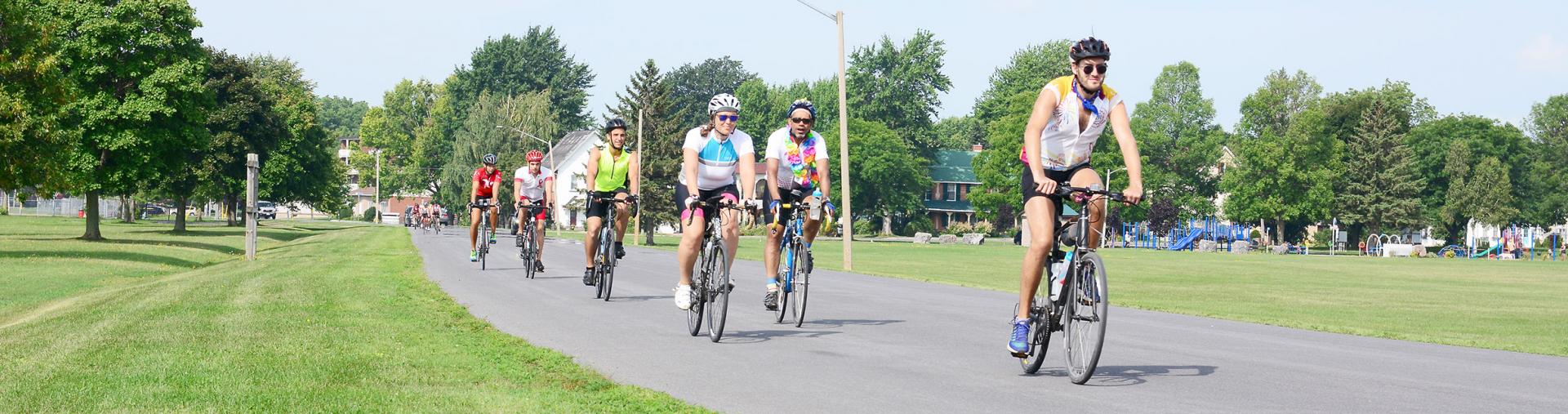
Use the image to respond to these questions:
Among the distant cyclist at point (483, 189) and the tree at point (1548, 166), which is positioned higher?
the tree at point (1548, 166)

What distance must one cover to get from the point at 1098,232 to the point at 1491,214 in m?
100.0

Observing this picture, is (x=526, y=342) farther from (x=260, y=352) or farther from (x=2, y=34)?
(x=2, y=34)

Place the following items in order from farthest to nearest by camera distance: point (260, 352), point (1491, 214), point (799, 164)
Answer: point (1491, 214) < point (799, 164) < point (260, 352)

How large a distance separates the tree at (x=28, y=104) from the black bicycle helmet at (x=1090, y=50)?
3297cm

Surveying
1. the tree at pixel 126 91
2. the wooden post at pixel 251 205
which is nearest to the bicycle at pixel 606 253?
the wooden post at pixel 251 205

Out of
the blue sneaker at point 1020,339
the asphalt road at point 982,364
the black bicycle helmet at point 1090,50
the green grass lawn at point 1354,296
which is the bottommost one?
the green grass lawn at point 1354,296

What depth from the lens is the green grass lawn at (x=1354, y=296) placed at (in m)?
15.8

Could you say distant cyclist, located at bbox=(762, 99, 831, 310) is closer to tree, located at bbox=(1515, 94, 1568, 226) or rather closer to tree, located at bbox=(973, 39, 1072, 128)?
tree, located at bbox=(973, 39, 1072, 128)

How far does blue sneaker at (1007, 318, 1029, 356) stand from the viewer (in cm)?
793

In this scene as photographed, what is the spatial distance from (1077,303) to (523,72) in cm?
11750

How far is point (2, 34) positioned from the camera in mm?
37219

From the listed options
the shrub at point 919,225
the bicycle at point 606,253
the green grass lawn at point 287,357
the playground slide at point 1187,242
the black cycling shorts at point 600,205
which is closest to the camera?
the green grass lawn at point 287,357

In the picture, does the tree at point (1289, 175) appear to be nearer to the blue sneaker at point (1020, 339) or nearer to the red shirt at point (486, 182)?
the red shirt at point (486, 182)

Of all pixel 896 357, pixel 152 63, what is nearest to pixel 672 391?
pixel 896 357
